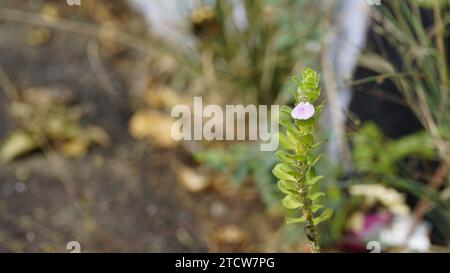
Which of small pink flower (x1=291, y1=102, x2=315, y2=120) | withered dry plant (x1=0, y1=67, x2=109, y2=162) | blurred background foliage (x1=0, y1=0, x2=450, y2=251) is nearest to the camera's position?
small pink flower (x1=291, y1=102, x2=315, y2=120)

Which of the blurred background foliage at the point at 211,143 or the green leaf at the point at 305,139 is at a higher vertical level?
the blurred background foliage at the point at 211,143

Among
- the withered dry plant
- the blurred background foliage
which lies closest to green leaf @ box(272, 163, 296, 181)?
the blurred background foliage

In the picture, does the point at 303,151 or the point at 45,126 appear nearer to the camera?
the point at 303,151

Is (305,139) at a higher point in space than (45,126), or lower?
lower

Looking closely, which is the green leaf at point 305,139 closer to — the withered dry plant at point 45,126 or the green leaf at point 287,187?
the green leaf at point 287,187

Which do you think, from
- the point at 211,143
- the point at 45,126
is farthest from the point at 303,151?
the point at 45,126

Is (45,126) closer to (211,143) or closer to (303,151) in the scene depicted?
(211,143)

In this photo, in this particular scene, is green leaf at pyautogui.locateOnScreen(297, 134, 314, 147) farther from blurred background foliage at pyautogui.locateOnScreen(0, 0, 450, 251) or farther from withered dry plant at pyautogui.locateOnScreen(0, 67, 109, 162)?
withered dry plant at pyautogui.locateOnScreen(0, 67, 109, 162)

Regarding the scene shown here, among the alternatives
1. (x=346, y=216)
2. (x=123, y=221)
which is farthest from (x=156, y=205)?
(x=346, y=216)

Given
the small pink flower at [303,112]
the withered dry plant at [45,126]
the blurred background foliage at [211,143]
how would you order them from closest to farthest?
the small pink flower at [303,112] → the blurred background foliage at [211,143] → the withered dry plant at [45,126]

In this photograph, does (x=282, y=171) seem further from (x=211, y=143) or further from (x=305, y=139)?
(x=211, y=143)

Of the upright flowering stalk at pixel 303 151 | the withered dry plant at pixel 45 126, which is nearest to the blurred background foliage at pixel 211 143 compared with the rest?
the withered dry plant at pixel 45 126

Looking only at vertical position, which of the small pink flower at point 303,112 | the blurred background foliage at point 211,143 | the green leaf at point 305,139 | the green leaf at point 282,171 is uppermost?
the blurred background foliage at point 211,143
